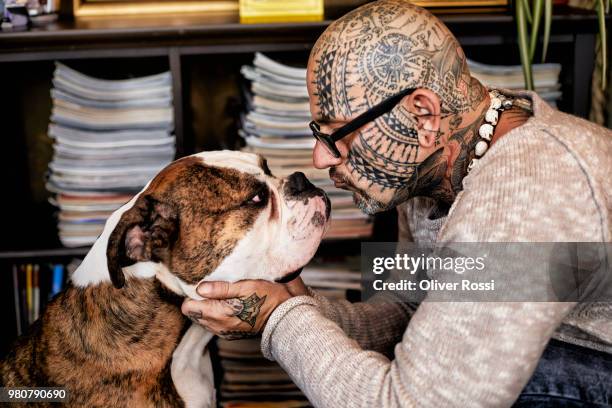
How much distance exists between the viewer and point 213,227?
4.77 feet

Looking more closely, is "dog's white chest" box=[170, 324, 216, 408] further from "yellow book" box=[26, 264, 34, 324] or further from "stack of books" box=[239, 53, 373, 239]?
"yellow book" box=[26, 264, 34, 324]

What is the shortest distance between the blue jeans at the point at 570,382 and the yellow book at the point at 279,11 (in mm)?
1095

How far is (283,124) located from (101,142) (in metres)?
0.52

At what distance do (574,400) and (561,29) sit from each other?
111cm

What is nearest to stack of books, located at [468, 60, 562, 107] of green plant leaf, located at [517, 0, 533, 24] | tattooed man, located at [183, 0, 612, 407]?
green plant leaf, located at [517, 0, 533, 24]

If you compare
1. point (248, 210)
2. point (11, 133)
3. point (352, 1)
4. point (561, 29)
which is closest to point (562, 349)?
point (248, 210)

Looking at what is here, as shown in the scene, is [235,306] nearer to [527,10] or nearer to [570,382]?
[570,382]

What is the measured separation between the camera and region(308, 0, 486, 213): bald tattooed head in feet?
4.25

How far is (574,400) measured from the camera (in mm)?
1267

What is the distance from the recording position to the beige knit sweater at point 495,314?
113 centimetres

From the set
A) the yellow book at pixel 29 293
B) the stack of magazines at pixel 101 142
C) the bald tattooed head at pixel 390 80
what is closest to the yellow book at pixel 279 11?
the stack of magazines at pixel 101 142

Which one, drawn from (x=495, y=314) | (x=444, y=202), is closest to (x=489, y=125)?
(x=444, y=202)

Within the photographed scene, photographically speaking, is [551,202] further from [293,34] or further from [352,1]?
[352,1]

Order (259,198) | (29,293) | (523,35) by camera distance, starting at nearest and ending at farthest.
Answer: (259,198), (523,35), (29,293)
